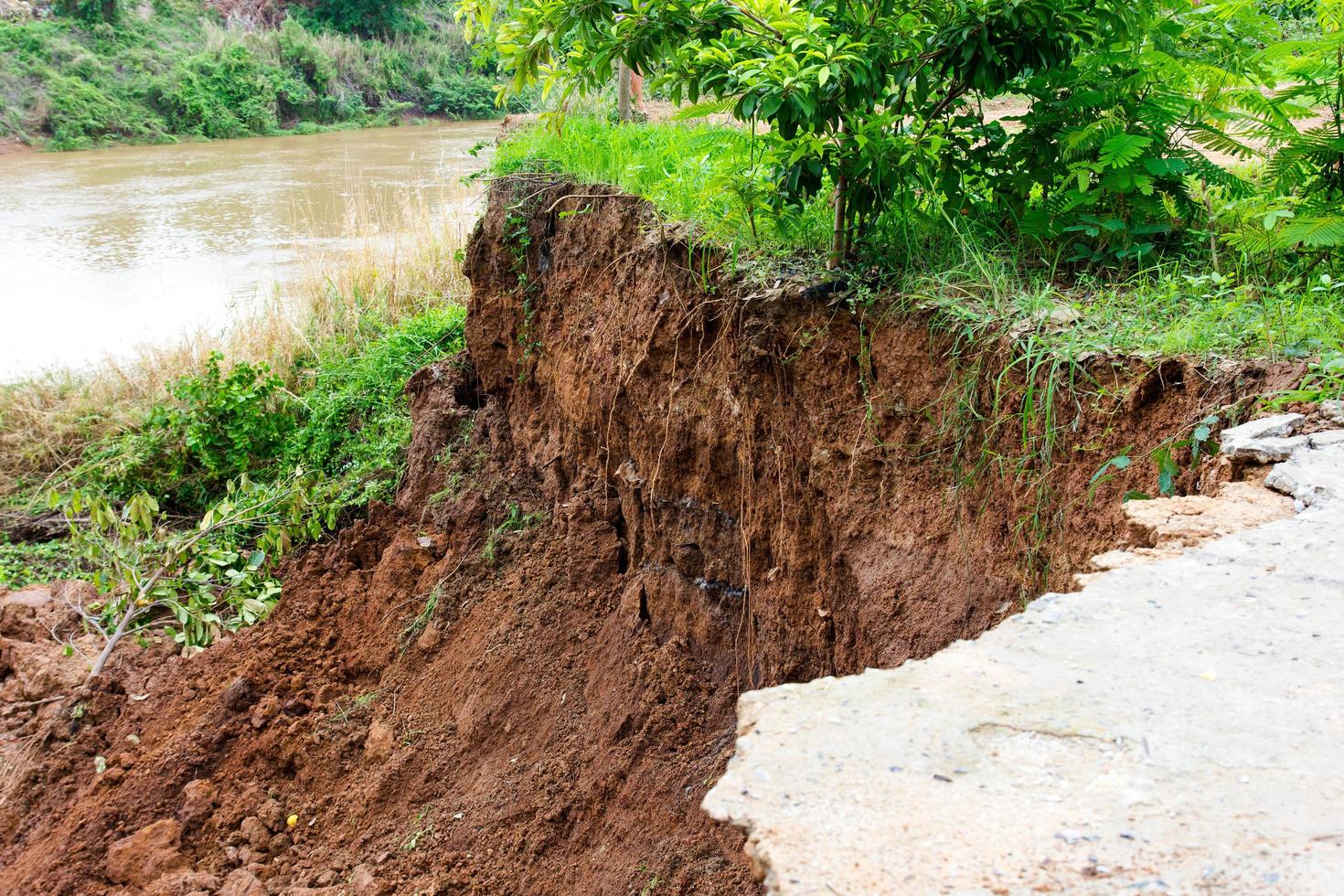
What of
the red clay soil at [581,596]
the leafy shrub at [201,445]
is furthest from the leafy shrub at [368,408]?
the red clay soil at [581,596]

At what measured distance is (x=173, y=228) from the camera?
13.8m

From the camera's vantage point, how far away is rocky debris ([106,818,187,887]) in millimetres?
4117

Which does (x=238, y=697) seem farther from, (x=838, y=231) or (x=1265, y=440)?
(x=1265, y=440)

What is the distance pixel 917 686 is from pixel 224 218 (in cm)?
1505

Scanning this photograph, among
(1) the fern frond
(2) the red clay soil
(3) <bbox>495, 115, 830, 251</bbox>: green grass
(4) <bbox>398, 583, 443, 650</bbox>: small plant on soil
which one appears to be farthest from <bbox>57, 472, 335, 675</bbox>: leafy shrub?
(1) the fern frond

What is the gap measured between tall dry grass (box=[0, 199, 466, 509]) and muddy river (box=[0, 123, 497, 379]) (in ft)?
1.29

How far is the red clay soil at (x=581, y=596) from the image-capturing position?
305cm

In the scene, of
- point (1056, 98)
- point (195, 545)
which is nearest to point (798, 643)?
point (1056, 98)

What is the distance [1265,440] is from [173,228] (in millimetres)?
14873

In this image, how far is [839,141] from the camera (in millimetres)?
3225

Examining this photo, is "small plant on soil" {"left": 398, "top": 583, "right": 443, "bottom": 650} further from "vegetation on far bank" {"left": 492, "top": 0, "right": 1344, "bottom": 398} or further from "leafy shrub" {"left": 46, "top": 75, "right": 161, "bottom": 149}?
"leafy shrub" {"left": 46, "top": 75, "right": 161, "bottom": 149}

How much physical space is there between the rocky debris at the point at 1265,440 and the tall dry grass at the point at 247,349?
7349mm

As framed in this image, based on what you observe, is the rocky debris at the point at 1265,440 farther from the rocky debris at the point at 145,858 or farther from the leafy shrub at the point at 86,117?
the leafy shrub at the point at 86,117

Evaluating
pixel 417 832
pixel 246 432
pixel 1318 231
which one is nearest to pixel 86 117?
pixel 246 432
